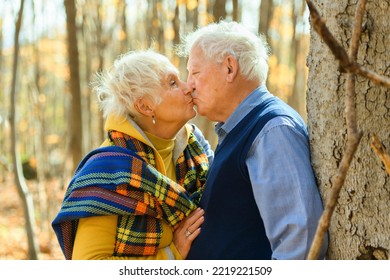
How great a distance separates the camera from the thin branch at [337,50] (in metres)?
1.35

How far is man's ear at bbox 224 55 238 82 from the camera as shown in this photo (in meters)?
2.51

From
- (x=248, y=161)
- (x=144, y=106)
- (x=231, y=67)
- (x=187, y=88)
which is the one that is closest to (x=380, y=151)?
(x=248, y=161)

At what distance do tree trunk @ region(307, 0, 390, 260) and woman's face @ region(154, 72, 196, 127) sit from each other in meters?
0.83

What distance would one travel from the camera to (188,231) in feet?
8.43

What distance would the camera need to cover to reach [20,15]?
22.2 feet

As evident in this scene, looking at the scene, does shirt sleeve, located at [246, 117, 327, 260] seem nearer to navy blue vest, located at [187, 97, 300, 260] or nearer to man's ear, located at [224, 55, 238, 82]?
navy blue vest, located at [187, 97, 300, 260]

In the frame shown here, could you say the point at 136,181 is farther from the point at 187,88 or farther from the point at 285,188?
the point at 285,188

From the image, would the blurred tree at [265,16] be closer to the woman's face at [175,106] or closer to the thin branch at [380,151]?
the woman's face at [175,106]

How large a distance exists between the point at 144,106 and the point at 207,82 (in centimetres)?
40

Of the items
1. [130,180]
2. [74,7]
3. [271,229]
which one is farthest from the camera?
[74,7]

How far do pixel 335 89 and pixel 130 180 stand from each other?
100 centimetres

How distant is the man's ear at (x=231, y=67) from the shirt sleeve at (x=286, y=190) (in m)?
0.37
